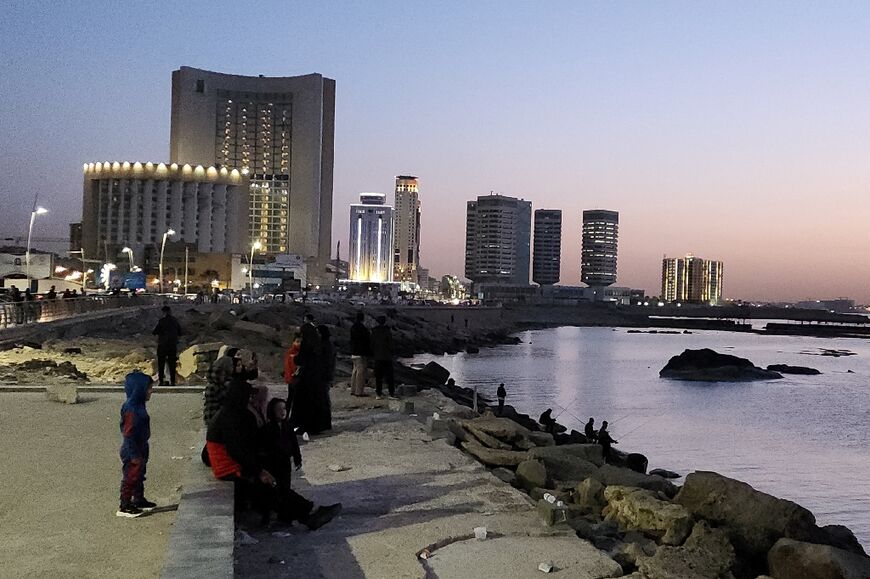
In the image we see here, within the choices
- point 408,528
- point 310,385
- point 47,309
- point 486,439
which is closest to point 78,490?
point 408,528

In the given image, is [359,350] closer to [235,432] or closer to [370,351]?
[370,351]

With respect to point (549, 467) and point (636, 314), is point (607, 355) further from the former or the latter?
point (636, 314)

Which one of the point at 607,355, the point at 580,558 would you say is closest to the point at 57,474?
the point at 580,558

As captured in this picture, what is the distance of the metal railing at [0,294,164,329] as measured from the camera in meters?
28.0

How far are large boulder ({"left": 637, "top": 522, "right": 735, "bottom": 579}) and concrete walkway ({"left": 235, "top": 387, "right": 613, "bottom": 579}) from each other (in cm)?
41

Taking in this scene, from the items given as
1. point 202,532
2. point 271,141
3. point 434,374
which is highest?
point 271,141

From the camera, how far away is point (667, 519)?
8.52m

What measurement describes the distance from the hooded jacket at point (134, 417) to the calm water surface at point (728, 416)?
13.3 m

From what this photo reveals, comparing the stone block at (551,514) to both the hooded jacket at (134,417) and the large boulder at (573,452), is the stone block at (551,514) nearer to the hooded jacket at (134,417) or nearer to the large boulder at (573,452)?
the hooded jacket at (134,417)

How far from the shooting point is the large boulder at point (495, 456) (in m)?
11.1

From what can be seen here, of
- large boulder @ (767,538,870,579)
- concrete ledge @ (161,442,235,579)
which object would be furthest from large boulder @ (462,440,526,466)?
concrete ledge @ (161,442,235,579)

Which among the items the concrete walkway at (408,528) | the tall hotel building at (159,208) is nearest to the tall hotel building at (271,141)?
the tall hotel building at (159,208)

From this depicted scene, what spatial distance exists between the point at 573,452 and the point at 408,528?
6.52 metres

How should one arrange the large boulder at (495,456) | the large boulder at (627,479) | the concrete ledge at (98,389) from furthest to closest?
1. the concrete ledge at (98,389)
2. the large boulder at (627,479)
3. the large boulder at (495,456)
